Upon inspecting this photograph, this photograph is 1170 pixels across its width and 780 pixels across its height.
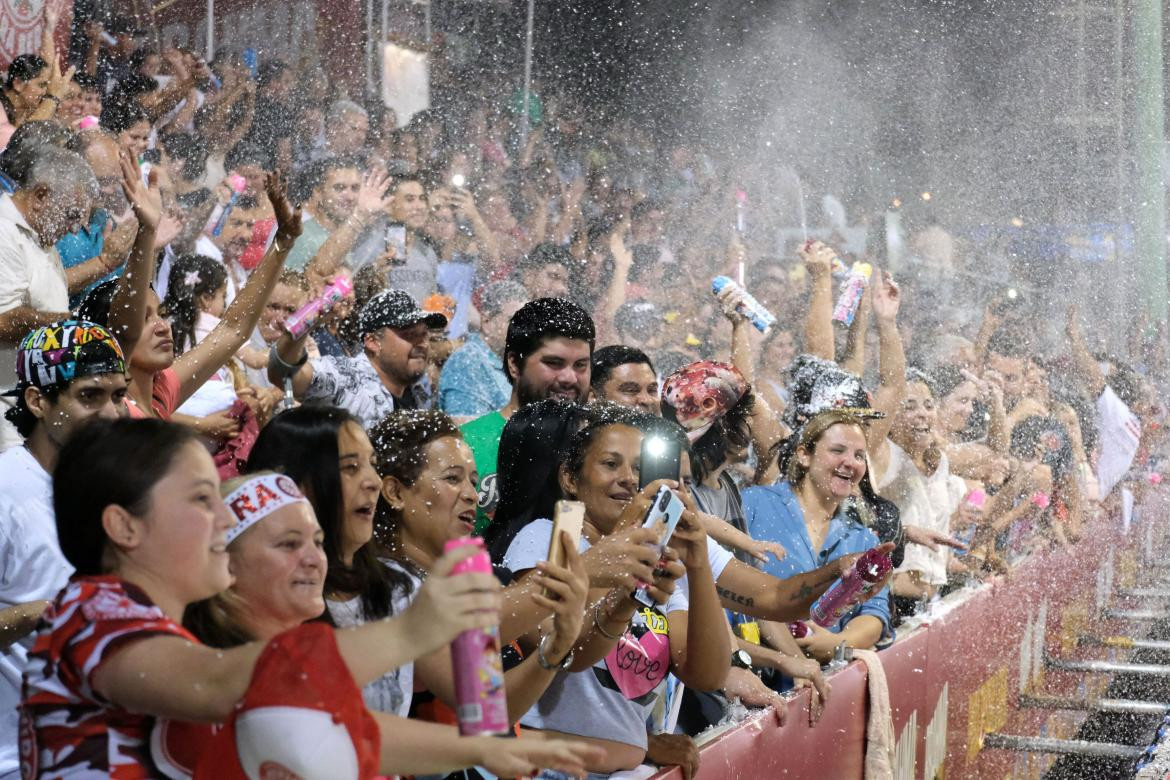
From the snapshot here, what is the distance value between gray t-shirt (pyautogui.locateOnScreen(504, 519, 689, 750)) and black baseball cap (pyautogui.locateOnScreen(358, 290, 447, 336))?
1819 mm

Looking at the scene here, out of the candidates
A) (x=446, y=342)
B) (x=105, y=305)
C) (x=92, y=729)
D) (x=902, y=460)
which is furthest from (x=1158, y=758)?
(x=92, y=729)

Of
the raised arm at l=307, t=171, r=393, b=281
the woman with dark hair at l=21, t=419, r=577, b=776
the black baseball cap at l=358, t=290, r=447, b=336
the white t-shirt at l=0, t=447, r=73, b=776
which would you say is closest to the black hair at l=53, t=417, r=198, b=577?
the woman with dark hair at l=21, t=419, r=577, b=776

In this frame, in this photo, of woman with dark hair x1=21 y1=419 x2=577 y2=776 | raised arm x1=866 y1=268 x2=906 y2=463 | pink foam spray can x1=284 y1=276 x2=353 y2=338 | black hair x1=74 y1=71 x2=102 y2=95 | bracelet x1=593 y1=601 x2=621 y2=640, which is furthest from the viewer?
raised arm x1=866 y1=268 x2=906 y2=463

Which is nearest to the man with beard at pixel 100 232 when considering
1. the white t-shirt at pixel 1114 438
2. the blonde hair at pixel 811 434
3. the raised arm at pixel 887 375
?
the blonde hair at pixel 811 434

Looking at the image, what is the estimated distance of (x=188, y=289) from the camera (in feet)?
16.7

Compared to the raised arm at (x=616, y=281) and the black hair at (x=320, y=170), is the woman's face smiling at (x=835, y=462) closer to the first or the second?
the black hair at (x=320, y=170)

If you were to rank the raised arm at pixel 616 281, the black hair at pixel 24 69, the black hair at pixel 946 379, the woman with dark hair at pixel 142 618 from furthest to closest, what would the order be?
the black hair at pixel 946 379
the raised arm at pixel 616 281
the black hair at pixel 24 69
the woman with dark hair at pixel 142 618

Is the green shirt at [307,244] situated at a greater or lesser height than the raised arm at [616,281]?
greater

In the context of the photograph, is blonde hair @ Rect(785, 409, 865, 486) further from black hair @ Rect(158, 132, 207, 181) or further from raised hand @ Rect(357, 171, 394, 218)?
black hair @ Rect(158, 132, 207, 181)

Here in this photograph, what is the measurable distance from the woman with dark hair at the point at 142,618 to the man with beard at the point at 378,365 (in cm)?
280

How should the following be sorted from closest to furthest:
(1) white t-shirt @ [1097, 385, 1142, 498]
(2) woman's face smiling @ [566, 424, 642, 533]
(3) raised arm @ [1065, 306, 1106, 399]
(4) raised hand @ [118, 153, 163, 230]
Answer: (2) woman's face smiling @ [566, 424, 642, 533], (4) raised hand @ [118, 153, 163, 230], (1) white t-shirt @ [1097, 385, 1142, 498], (3) raised arm @ [1065, 306, 1106, 399]

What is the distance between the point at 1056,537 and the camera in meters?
8.67

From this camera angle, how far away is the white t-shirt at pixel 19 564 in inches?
113

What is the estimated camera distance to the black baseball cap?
5074mm
